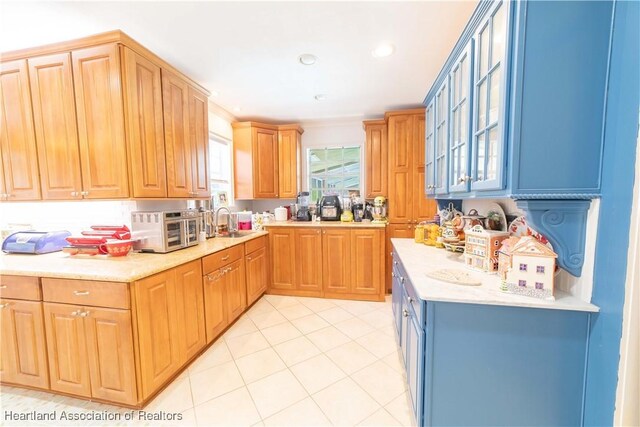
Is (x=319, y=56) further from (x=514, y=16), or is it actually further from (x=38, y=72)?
(x=38, y=72)

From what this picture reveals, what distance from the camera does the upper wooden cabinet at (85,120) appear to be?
1.65 meters

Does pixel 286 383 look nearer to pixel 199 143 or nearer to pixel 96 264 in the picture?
pixel 96 264

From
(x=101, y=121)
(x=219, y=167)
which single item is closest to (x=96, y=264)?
(x=101, y=121)

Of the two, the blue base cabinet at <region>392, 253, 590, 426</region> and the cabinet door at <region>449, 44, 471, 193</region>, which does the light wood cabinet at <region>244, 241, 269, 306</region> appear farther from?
the cabinet door at <region>449, 44, 471, 193</region>

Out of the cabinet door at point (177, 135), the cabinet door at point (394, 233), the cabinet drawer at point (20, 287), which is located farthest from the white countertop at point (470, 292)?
the cabinet drawer at point (20, 287)

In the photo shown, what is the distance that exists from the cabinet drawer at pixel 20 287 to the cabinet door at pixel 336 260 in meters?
2.46

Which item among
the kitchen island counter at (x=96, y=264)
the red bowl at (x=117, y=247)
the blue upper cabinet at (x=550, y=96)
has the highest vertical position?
the blue upper cabinet at (x=550, y=96)

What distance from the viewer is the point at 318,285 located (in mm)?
3162

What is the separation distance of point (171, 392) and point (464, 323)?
192 centimetres

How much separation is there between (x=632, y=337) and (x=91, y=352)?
2640 millimetres

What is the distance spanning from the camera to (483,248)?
1431 mm

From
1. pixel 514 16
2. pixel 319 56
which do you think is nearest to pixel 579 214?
pixel 514 16

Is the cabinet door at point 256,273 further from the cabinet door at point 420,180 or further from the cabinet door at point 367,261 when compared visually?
the cabinet door at point 420,180

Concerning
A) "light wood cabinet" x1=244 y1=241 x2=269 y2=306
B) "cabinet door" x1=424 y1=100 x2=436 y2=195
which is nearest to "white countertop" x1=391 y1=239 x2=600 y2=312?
"cabinet door" x1=424 y1=100 x2=436 y2=195
